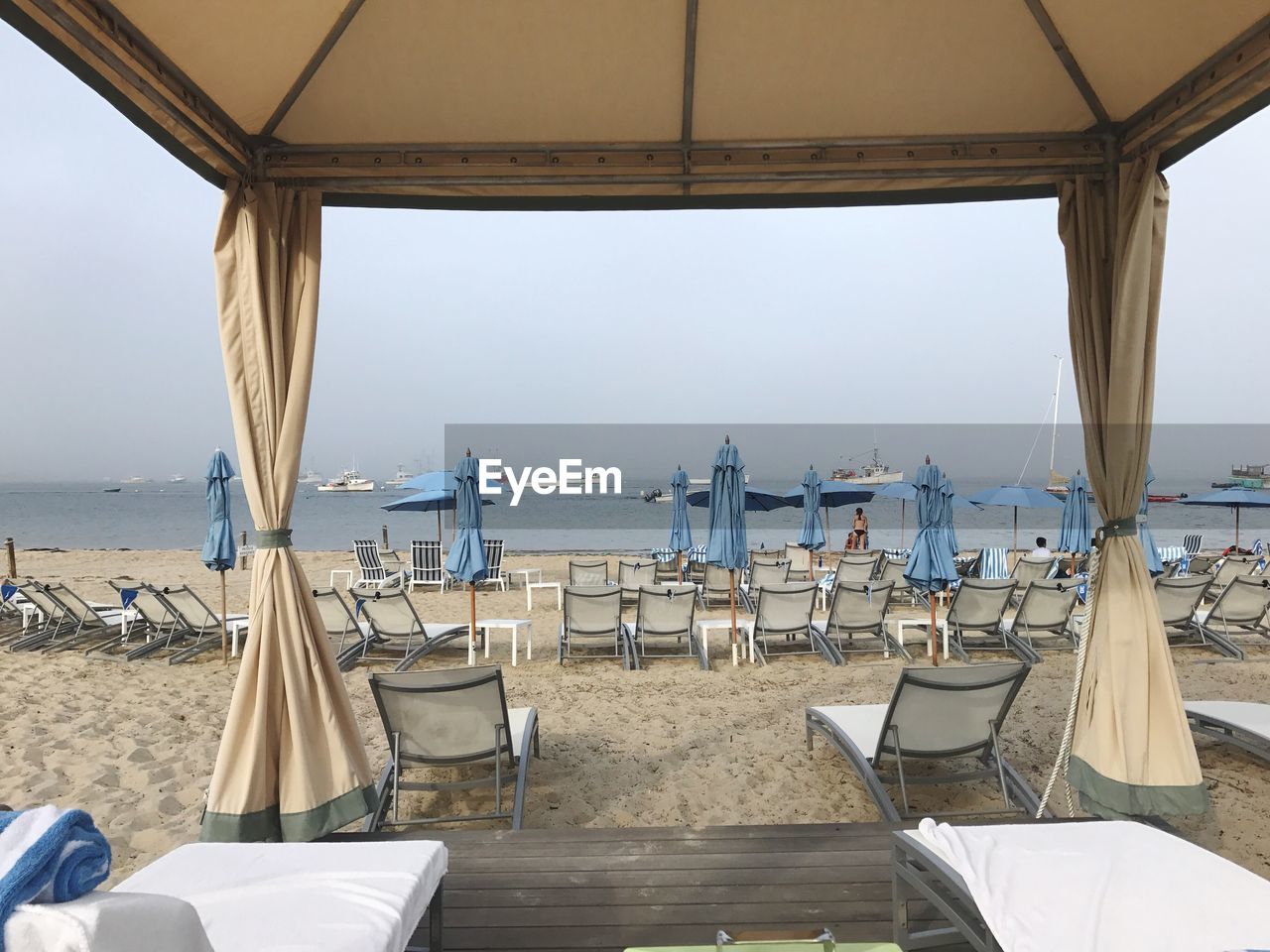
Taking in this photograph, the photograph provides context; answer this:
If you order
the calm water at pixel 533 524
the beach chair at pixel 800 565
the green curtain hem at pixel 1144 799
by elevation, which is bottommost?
the calm water at pixel 533 524

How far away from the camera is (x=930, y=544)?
21.5 ft

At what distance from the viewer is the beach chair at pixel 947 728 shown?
114 inches

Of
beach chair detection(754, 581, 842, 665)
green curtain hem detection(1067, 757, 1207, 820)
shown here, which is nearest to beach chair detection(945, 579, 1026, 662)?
beach chair detection(754, 581, 842, 665)

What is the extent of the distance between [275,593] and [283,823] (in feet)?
2.67

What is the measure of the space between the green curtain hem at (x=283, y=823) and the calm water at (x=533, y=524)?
23.2 meters

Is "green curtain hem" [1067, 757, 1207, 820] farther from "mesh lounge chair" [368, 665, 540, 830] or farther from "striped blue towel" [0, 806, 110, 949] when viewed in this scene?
"striped blue towel" [0, 806, 110, 949]

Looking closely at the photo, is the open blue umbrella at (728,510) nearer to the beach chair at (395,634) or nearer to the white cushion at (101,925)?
the beach chair at (395,634)

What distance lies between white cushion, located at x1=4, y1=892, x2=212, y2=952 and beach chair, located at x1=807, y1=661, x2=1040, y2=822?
2.57m

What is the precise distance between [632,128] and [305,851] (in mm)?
2741

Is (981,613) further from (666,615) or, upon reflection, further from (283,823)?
(283,823)

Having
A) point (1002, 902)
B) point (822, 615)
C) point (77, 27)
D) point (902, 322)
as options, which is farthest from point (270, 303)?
point (902, 322)

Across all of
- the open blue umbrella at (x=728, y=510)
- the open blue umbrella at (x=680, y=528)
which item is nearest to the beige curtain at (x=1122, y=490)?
the open blue umbrella at (x=728, y=510)

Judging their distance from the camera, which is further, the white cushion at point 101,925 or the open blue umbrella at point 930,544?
the open blue umbrella at point 930,544

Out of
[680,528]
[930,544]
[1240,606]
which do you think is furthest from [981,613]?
[680,528]
